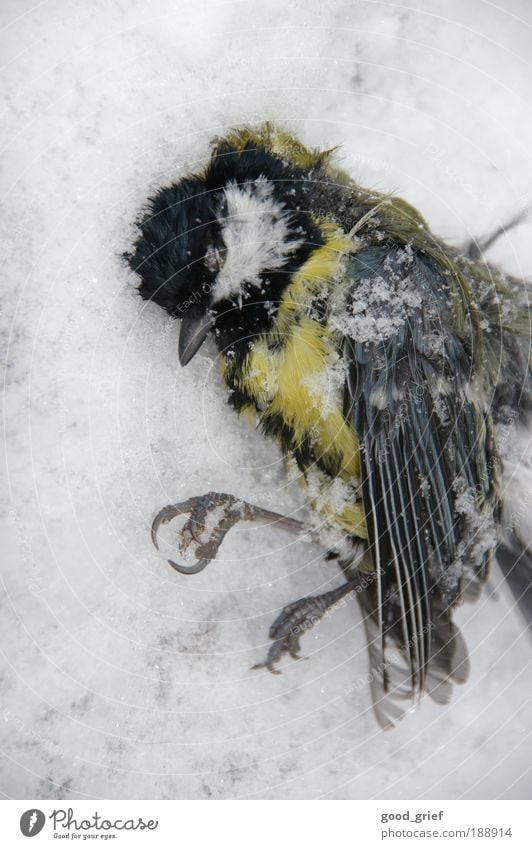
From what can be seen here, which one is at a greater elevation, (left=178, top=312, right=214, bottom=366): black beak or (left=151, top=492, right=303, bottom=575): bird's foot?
(left=178, top=312, right=214, bottom=366): black beak

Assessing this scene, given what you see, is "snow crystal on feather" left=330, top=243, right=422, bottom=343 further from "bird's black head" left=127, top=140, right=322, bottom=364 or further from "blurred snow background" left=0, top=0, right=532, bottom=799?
"blurred snow background" left=0, top=0, right=532, bottom=799

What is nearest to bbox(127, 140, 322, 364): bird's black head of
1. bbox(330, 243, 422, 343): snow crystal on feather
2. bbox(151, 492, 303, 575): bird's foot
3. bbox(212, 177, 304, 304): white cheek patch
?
bbox(212, 177, 304, 304): white cheek patch

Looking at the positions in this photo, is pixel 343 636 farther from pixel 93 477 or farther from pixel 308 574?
pixel 93 477

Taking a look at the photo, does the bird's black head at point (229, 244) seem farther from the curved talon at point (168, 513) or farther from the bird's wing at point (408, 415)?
the curved talon at point (168, 513)

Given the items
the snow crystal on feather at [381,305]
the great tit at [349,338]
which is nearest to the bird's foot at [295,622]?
the great tit at [349,338]

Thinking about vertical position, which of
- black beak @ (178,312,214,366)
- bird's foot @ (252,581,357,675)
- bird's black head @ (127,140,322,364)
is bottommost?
bird's foot @ (252,581,357,675)
